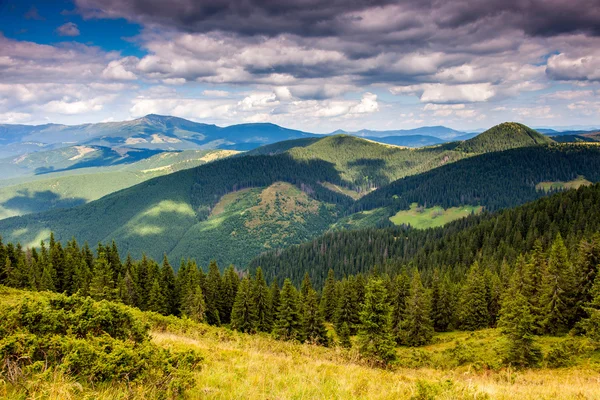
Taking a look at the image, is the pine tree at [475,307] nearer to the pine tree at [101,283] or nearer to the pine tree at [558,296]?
the pine tree at [558,296]

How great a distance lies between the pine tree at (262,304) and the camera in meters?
57.7

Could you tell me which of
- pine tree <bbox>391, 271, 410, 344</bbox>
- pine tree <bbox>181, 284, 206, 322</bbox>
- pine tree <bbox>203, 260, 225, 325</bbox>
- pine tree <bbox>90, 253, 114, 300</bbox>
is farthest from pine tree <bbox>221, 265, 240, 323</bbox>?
pine tree <bbox>391, 271, 410, 344</bbox>

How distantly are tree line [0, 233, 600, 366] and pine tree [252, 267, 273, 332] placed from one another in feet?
0.56

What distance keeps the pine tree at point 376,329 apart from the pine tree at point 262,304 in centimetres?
2935

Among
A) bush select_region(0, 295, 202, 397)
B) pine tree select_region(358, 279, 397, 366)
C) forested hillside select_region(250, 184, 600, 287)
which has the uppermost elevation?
bush select_region(0, 295, 202, 397)

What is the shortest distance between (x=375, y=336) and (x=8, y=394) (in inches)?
1108

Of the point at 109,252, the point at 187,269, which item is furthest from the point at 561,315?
the point at 109,252

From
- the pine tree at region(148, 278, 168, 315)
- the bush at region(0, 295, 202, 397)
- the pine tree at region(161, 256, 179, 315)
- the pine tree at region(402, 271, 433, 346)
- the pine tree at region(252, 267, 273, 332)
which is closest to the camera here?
the bush at region(0, 295, 202, 397)

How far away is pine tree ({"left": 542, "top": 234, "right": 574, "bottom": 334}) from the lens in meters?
43.6

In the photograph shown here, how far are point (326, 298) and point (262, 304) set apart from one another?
1821 cm

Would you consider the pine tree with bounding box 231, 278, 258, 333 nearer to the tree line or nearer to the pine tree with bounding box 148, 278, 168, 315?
the tree line

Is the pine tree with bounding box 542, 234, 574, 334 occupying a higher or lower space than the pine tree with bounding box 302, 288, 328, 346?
higher

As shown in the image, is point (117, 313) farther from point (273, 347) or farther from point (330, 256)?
point (330, 256)

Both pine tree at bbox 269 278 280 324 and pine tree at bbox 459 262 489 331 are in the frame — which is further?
pine tree at bbox 269 278 280 324
